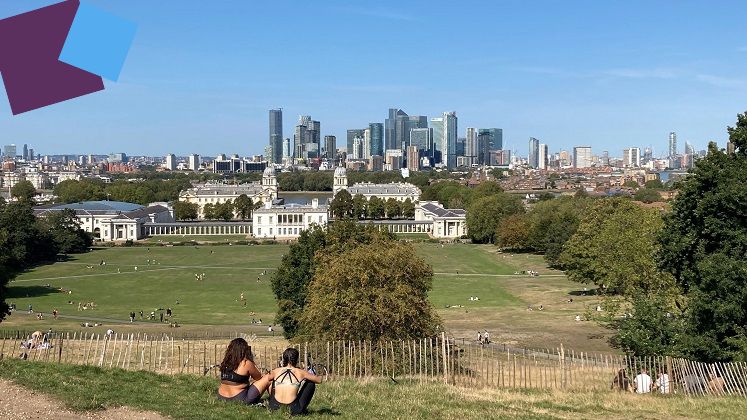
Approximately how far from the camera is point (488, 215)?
289 feet

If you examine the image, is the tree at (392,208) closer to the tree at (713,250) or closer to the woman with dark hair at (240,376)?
the tree at (713,250)

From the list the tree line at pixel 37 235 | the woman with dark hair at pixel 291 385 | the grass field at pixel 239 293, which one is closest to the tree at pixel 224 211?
the tree line at pixel 37 235

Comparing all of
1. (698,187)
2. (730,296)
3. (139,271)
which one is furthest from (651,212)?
(139,271)

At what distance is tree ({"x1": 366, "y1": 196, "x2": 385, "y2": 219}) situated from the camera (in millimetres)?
125312

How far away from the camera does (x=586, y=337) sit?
33.4m

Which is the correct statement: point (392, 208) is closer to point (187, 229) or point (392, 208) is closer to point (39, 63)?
point (187, 229)

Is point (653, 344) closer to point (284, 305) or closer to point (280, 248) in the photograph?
point (284, 305)

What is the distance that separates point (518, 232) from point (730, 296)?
185ft

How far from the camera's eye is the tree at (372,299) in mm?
23562

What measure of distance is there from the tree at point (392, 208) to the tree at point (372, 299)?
100 metres

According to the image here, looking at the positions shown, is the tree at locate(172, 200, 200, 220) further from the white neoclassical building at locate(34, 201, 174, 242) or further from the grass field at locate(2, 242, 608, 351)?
the grass field at locate(2, 242, 608, 351)

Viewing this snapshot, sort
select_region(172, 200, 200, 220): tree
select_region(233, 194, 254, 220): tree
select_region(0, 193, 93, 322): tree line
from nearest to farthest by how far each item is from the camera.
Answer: select_region(0, 193, 93, 322): tree line → select_region(172, 200, 200, 220): tree → select_region(233, 194, 254, 220): tree

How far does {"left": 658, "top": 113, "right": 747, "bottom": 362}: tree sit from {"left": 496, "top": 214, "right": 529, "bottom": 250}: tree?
51.6 m

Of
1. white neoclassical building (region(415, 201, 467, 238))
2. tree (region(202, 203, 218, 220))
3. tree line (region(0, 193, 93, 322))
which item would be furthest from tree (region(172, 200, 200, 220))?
white neoclassical building (region(415, 201, 467, 238))
